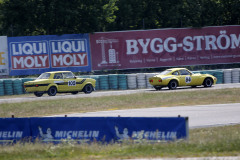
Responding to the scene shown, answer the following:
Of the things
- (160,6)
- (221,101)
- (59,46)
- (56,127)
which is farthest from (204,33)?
(56,127)

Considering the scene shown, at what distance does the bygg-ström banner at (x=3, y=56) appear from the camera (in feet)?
108

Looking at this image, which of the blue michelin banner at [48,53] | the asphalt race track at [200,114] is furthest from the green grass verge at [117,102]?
the blue michelin banner at [48,53]

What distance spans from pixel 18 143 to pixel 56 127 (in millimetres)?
1099

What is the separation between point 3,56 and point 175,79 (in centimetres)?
1498

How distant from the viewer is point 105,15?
1447 inches

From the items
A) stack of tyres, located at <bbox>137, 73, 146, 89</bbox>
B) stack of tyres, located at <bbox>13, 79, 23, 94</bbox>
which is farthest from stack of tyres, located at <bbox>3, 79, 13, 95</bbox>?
stack of tyres, located at <bbox>137, 73, 146, 89</bbox>

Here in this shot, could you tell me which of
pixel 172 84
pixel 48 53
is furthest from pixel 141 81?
pixel 48 53

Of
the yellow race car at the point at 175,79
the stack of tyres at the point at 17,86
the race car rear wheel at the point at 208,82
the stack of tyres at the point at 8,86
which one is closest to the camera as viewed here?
the yellow race car at the point at 175,79

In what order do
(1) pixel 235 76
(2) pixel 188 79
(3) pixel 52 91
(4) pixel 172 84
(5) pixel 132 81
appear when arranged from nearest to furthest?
(3) pixel 52 91
(4) pixel 172 84
(2) pixel 188 79
(5) pixel 132 81
(1) pixel 235 76

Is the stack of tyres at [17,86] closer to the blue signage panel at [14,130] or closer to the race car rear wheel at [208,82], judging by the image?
the race car rear wheel at [208,82]

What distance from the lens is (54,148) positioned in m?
10.1

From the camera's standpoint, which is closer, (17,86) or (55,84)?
(55,84)

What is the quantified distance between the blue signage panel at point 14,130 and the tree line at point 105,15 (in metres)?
23.0

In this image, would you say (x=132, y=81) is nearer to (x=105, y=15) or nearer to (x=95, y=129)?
(x=105, y=15)
